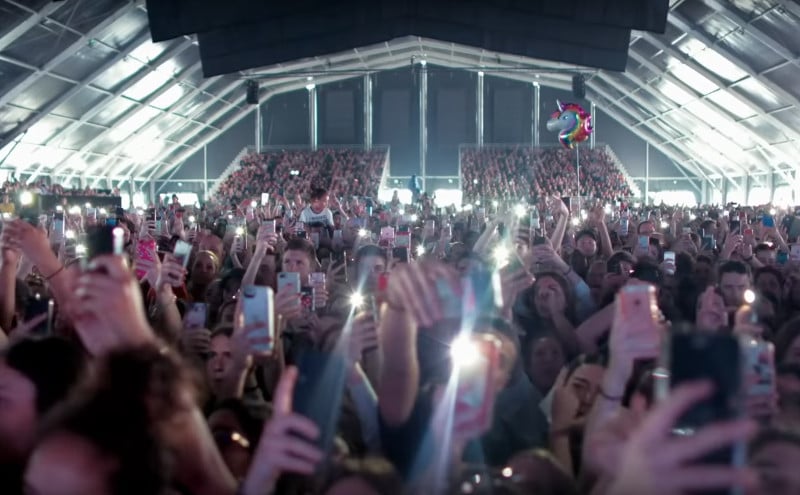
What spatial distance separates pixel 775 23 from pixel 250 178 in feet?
72.6

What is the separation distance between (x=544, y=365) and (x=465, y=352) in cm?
246

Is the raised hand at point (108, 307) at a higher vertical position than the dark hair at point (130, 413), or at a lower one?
higher

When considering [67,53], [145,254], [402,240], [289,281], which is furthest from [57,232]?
[67,53]

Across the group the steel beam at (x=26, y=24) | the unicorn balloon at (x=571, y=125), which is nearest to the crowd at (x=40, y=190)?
the steel beam at (x=26, y=24)

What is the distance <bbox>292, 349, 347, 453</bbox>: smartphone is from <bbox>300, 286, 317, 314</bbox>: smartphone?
2.41 meters

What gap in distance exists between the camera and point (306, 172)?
34281 millimetres

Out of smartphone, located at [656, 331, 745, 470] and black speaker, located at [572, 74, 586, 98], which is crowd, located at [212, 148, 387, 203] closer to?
black speaker, located at [572, 74, 586, 98]

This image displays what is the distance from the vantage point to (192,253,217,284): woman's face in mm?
6906

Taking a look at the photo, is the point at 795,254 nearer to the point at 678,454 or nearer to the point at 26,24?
the point at 678,454

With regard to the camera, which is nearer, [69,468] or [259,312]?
[69,468]

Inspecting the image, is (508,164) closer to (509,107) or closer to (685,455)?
(509,107)

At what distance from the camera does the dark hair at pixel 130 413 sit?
204 cm

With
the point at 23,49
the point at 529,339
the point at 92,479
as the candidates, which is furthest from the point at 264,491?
the point at 23,49

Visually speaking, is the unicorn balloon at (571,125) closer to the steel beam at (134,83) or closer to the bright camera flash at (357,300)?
the steel beam at (134,83)
